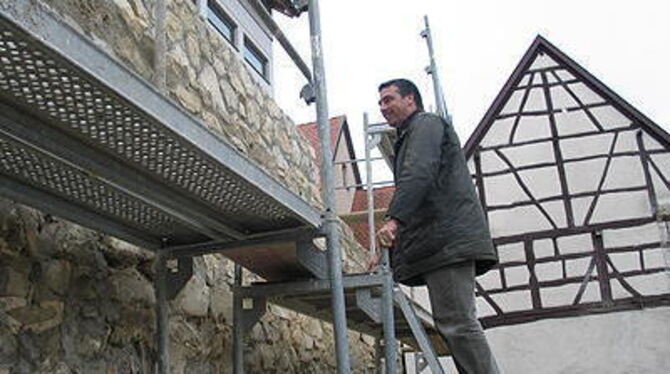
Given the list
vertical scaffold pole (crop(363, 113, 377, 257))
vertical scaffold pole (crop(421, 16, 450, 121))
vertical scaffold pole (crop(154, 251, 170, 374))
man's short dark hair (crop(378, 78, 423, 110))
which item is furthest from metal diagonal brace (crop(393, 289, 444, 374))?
vertical scaffold pole (crop(363, 113, 377, 257))

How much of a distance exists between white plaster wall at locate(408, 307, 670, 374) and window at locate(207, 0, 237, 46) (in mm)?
4798

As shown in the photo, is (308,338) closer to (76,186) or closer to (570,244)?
(76,186)

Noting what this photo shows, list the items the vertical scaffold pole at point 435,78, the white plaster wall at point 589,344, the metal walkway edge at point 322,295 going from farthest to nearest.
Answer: the white plaster wall at point 589,344, the vertical scaffold pole at point 435,78, the metal walkway edge at point 322,295

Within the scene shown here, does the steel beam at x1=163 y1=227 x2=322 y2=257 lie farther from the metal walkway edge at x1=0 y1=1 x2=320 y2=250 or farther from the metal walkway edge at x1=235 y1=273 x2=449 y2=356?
the metal walkway edge at x1=235 y1=273 x2=449 y2=356

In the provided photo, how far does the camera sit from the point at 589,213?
9617 millimetres

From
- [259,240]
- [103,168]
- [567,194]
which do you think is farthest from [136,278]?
[567,194]

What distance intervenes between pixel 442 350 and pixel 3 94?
513 centimetres

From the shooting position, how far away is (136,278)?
8.95ft

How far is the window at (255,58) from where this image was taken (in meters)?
7.05

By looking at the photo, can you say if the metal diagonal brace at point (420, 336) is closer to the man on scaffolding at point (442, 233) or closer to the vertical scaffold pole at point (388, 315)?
the vertical scaffold pole at point (388, 315)

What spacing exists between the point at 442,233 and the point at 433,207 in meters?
0.12

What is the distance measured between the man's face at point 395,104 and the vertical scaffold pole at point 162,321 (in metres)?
0.99

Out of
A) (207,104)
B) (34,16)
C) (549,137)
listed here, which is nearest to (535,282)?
(549,137)

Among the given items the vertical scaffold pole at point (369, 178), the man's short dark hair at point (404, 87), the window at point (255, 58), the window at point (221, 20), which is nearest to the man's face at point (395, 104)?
the man's short dark hair at point (404, 87)
